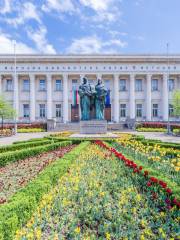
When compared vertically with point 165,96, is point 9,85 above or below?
above

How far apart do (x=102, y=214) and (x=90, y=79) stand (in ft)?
139

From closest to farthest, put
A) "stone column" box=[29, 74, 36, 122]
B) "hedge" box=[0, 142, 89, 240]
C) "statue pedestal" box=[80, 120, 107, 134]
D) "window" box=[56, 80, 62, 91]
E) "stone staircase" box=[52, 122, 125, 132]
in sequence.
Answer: "hedge" box=[0, 142, 89, 240], "statue pedestal" box=[80, 120, 107, 134], "stone staircase" box=[52, 122, 125, 132], "stone column" box=[29, 74, 36, 122], "window" box=[56, 80, 62, 91]

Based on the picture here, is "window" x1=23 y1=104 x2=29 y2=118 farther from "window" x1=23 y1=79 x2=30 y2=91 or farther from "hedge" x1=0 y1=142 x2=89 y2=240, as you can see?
"hedge" x1=0 y1=142 x2=89 y2=240

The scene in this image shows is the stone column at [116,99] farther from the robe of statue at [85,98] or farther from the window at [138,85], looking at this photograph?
the robe of statue at [85,98]

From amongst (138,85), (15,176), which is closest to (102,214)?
(15,176)

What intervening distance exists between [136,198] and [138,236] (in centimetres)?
135

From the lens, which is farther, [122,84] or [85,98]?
[122,84]

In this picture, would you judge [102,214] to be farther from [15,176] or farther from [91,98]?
[91,98]

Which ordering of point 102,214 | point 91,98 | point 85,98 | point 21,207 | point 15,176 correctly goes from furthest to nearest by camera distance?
point 91,98 → point 85,98 → point 15,176 → point 102,214 → point 21,207

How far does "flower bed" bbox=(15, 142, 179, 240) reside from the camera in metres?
3.83

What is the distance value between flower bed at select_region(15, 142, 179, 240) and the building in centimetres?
3729

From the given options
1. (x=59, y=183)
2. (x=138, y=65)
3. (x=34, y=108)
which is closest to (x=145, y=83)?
(x=138, y=65)

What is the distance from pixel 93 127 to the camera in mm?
20625

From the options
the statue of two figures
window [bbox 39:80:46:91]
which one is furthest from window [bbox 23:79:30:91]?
the statue of two figures
